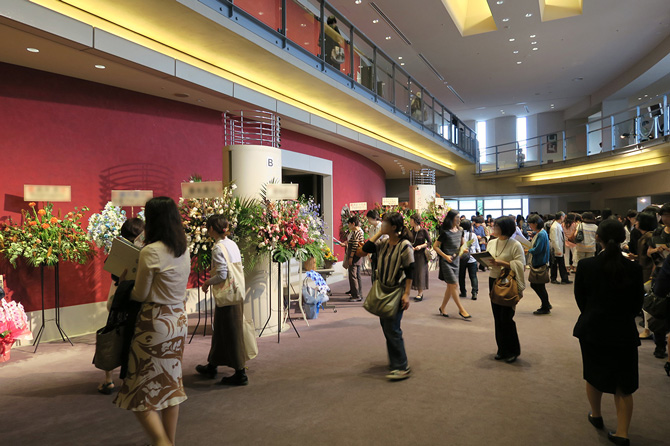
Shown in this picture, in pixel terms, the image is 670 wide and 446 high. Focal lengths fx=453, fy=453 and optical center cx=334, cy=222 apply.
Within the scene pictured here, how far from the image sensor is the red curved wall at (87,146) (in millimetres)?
5434

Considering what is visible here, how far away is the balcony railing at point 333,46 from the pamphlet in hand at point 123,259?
347 centimetres

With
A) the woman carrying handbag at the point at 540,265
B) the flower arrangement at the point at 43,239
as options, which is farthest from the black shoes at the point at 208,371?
the woman carrying handbag at the point at 540,265

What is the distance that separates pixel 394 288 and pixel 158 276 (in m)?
2.25

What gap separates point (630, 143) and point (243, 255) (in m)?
11.8

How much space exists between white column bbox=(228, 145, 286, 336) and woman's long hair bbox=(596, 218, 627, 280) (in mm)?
3817

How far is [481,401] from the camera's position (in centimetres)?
370

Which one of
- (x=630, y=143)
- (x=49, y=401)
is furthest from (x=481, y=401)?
(x=630, y=143)

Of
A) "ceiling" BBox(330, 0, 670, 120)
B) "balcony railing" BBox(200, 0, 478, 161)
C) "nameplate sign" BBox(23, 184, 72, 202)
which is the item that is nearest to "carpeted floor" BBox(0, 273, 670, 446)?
"nameplate sign" BBox(23, 184, 72, 202)

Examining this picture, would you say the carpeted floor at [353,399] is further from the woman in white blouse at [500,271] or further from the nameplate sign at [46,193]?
the nameplate sign at [46,193]

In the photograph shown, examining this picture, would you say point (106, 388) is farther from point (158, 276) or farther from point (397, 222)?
point (397, 222)

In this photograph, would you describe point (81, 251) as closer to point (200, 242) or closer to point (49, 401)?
point (200, 242)

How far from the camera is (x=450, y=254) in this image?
272 inches

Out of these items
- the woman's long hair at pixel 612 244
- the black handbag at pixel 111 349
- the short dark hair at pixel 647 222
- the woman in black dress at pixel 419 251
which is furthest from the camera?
the woman in black dress at pixel 419 251

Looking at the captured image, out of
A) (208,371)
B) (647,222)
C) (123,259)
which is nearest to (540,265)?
(647,222)
